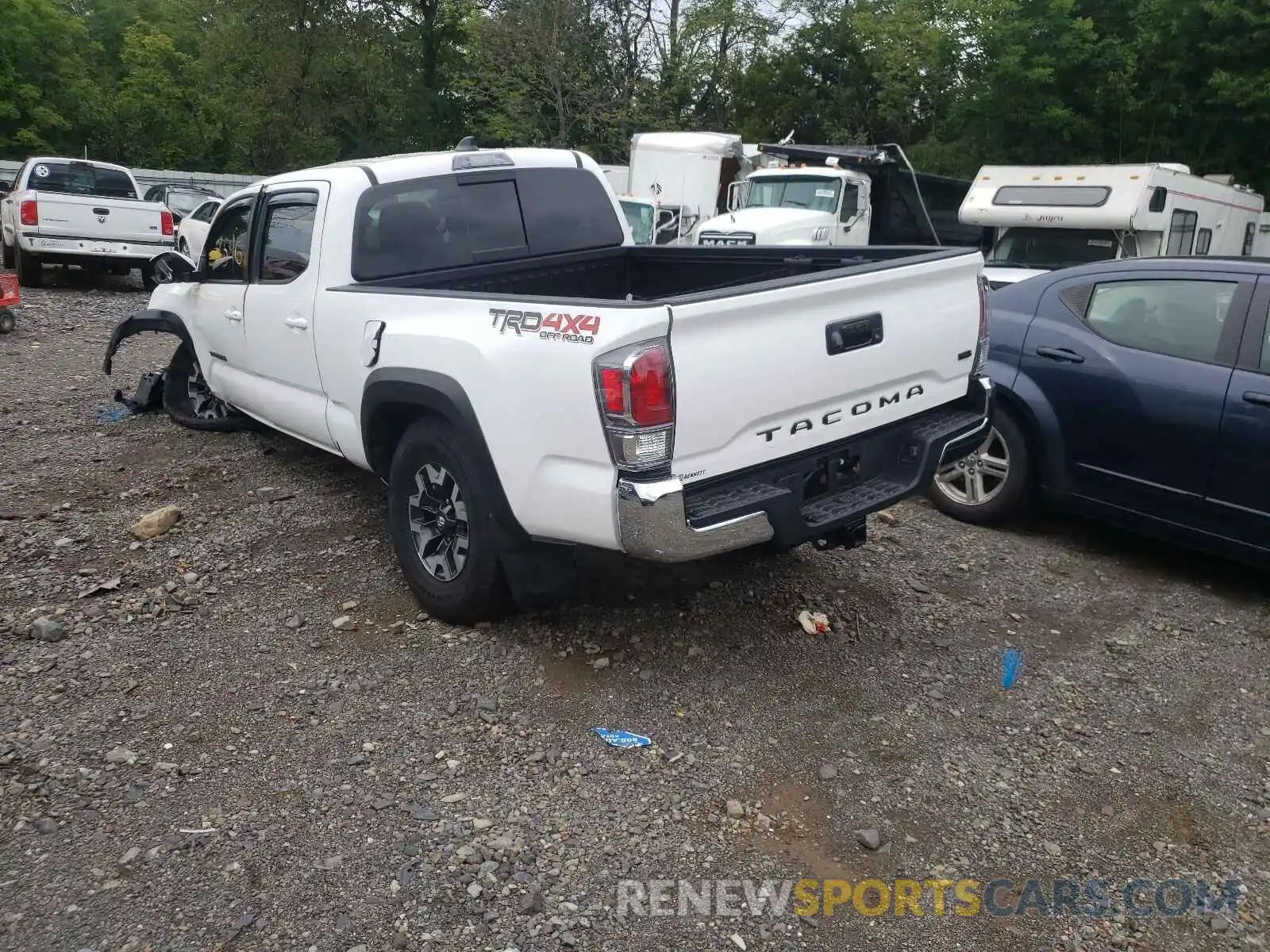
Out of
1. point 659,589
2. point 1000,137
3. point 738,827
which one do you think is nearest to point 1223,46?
point 1000,137

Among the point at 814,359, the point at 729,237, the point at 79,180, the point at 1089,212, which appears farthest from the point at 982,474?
the point at 79,180

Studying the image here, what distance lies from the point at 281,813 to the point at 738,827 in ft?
4.73

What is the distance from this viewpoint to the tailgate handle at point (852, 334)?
3.67 metres

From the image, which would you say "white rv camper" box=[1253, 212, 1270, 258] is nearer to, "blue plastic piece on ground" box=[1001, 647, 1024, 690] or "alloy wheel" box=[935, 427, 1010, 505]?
"alloy wheel" box=[935, 427, 1010, 505]

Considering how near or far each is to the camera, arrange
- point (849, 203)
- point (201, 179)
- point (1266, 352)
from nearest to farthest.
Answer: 1. point (1266, 352)
2. point (849, 203)
3. point (201, 179)

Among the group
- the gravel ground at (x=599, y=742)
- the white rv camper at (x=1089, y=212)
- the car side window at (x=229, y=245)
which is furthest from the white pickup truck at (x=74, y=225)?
the white rv camper at (x=1089, y=212)

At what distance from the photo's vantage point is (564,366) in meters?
3.33

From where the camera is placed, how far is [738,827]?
10.2 feet

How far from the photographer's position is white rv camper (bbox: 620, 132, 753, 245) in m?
17.9

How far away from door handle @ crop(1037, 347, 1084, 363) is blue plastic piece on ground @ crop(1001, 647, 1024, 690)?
1.79 metres

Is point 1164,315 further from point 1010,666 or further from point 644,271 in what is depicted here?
point 644,271

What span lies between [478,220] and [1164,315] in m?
3.54

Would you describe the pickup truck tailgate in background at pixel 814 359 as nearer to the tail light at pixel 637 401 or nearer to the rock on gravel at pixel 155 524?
the tail light at pixel 637 401

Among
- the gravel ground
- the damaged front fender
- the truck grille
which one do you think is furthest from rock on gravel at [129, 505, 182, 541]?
the truck grille
